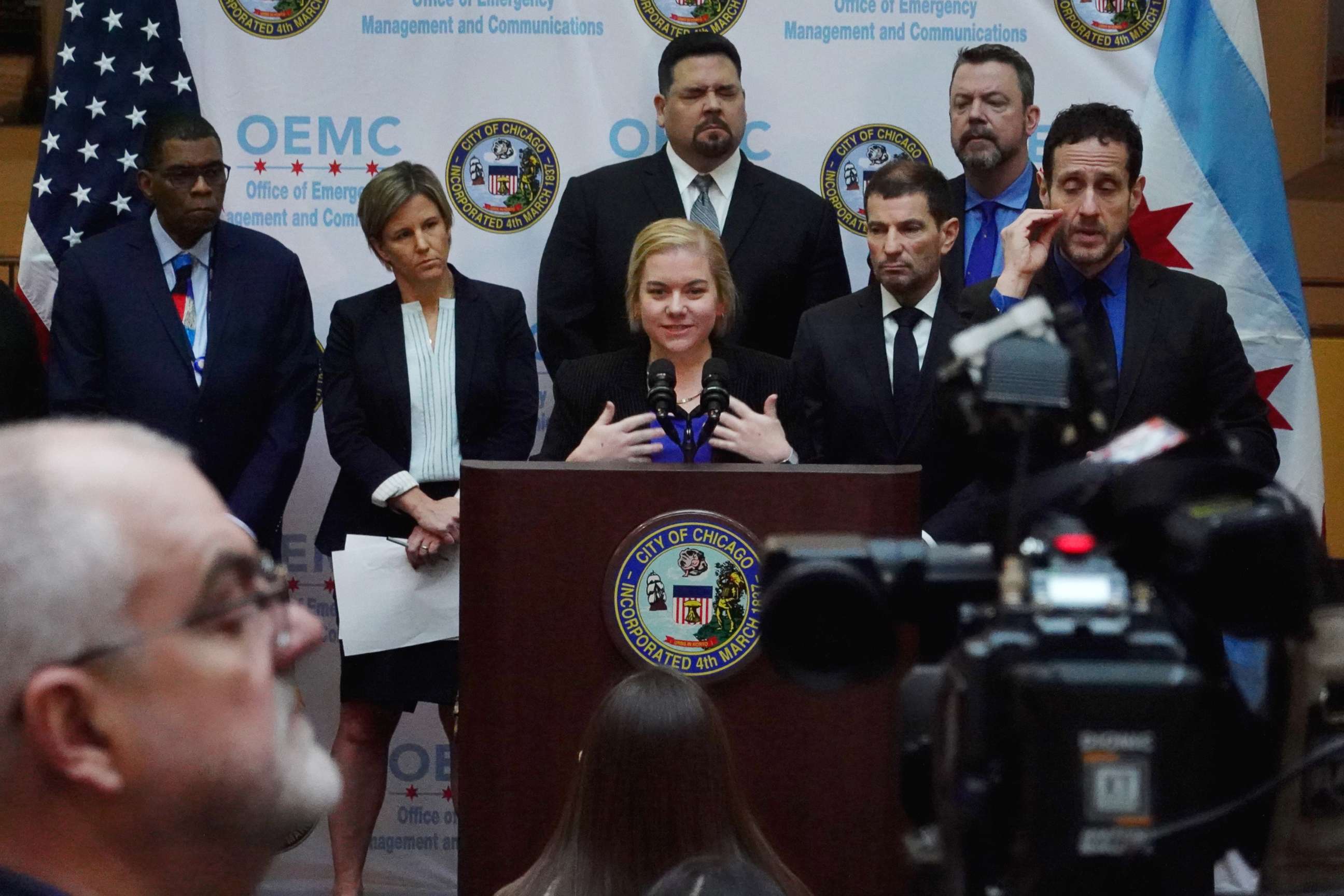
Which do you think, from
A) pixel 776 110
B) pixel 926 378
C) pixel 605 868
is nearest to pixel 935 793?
pixel 605 868

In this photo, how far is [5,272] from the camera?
5641mm

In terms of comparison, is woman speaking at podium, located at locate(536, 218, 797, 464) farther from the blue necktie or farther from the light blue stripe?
the light blue stripe

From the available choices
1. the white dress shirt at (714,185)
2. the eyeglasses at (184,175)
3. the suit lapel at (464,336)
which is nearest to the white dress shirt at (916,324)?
the white dress shirt at (714,185)

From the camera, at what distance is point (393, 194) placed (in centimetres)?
470

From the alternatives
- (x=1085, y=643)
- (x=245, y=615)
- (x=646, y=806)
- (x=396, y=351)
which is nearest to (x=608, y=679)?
(x=646, y=806)

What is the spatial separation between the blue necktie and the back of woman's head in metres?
2.78

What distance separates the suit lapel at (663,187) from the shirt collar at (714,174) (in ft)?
0.04

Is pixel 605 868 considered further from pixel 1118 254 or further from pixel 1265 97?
pixel 1265 97

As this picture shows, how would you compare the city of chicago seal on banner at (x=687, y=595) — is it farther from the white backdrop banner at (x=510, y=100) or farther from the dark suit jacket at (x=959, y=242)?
the white backdrop banner at (x=510, y=100)

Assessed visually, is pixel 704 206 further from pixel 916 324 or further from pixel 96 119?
pixel 96 119

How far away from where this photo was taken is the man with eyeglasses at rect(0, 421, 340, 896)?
1215mm

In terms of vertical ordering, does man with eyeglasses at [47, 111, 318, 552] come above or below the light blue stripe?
below

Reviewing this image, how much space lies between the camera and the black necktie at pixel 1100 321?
3928 millimetres

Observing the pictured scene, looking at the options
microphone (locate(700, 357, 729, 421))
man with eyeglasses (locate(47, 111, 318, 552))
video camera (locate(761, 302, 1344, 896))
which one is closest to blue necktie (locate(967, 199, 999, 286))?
microphone (locate(700, 357, 729, 421))
